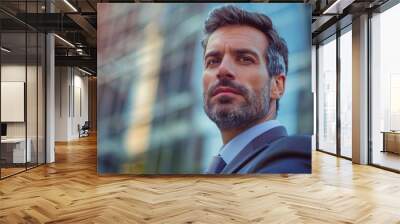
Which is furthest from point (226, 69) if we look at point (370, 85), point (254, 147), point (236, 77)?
point (370, 85)

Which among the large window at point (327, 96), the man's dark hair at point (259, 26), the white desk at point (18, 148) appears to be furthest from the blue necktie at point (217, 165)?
the large window at point (327, 96)

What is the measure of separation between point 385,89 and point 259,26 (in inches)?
133

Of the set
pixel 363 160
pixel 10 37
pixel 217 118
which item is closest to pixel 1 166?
pixel 10 37

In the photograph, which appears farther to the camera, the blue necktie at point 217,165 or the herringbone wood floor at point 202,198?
the blue necktie at point 217,165

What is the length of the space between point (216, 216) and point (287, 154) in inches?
106

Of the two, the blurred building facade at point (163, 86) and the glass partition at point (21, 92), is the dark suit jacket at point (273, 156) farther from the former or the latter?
the glass partition at point (21, 92)

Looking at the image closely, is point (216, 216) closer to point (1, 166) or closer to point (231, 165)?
point (231, 165)

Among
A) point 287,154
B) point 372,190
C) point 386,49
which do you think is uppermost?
point 386,49

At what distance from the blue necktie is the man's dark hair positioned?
169cm

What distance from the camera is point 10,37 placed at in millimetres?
6816

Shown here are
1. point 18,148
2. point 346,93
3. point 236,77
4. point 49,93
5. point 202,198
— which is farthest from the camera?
point 346,93

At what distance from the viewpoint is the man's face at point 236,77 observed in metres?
6.19

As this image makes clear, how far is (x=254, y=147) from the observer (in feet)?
20.6

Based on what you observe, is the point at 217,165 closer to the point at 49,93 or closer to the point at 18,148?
the point at 18,148
